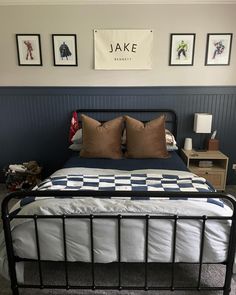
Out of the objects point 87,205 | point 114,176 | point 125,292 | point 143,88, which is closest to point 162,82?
point 143,88

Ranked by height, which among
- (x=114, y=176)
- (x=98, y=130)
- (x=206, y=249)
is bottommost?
(x=206, y=249)

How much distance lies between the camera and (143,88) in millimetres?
3270

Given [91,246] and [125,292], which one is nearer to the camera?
[91,246]

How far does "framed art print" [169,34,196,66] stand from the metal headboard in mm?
596

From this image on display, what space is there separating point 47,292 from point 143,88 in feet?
7.84

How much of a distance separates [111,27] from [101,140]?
4.43 ft

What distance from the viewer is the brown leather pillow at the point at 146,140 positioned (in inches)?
111

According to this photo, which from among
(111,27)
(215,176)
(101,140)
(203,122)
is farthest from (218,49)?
(101,140)

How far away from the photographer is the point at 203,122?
316 cm

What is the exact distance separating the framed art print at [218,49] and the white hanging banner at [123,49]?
690mm

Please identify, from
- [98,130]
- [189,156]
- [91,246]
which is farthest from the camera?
[189,156]

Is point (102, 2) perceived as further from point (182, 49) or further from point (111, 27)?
point (182, 49)

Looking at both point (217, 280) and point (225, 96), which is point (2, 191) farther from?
point (225, 96)

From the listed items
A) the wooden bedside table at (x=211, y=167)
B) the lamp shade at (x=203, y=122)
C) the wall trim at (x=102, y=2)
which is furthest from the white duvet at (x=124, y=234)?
the wall trim at (x=102, y=2)
